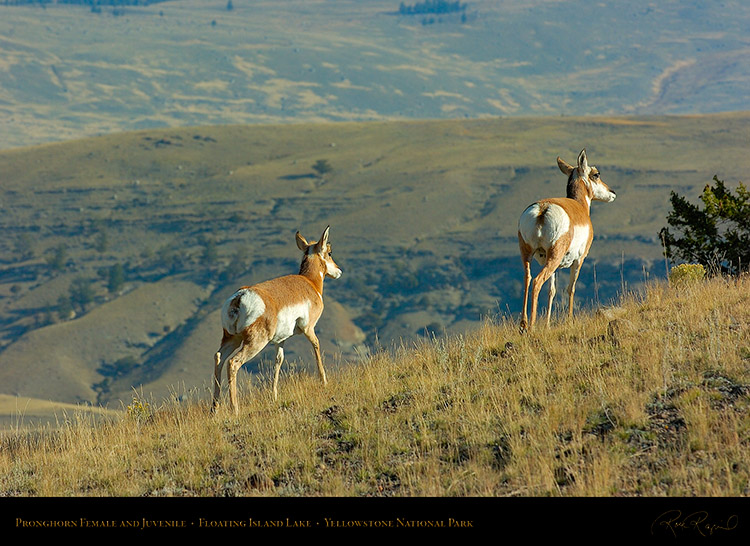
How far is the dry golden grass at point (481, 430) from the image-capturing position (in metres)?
8.87

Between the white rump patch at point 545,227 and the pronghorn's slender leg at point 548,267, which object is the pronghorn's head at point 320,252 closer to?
the white rump patch at point 545,227

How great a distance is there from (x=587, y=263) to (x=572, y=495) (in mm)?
139665

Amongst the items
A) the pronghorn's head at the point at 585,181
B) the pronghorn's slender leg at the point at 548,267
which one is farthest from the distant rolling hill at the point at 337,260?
the pronghorn's slender leg at the point at 548,267

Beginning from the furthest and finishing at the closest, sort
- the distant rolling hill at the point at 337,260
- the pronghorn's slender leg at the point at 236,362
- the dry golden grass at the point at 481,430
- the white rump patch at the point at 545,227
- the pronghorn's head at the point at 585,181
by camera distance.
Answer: the distant rolling hill at the point at 337,260 → the pronghorn's head at the point at 585,181 → the white rump patch at the point at 545,227 → the pronghorn's slender leg at the point at 236,362 → the dry golden grass at the point at 481,430

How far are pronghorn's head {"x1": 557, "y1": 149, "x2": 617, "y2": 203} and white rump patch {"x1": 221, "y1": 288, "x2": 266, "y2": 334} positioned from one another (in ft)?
18.6

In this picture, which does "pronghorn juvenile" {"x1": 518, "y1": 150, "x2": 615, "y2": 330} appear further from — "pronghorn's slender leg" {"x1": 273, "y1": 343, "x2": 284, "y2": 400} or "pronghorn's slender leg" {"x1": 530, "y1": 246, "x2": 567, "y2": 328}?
"pronghorn's slender leg" {"x1": 273, "y1": 343, "x2": 284, "y2": 400}

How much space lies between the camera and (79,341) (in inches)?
5842

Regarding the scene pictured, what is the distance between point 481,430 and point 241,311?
386 cm
